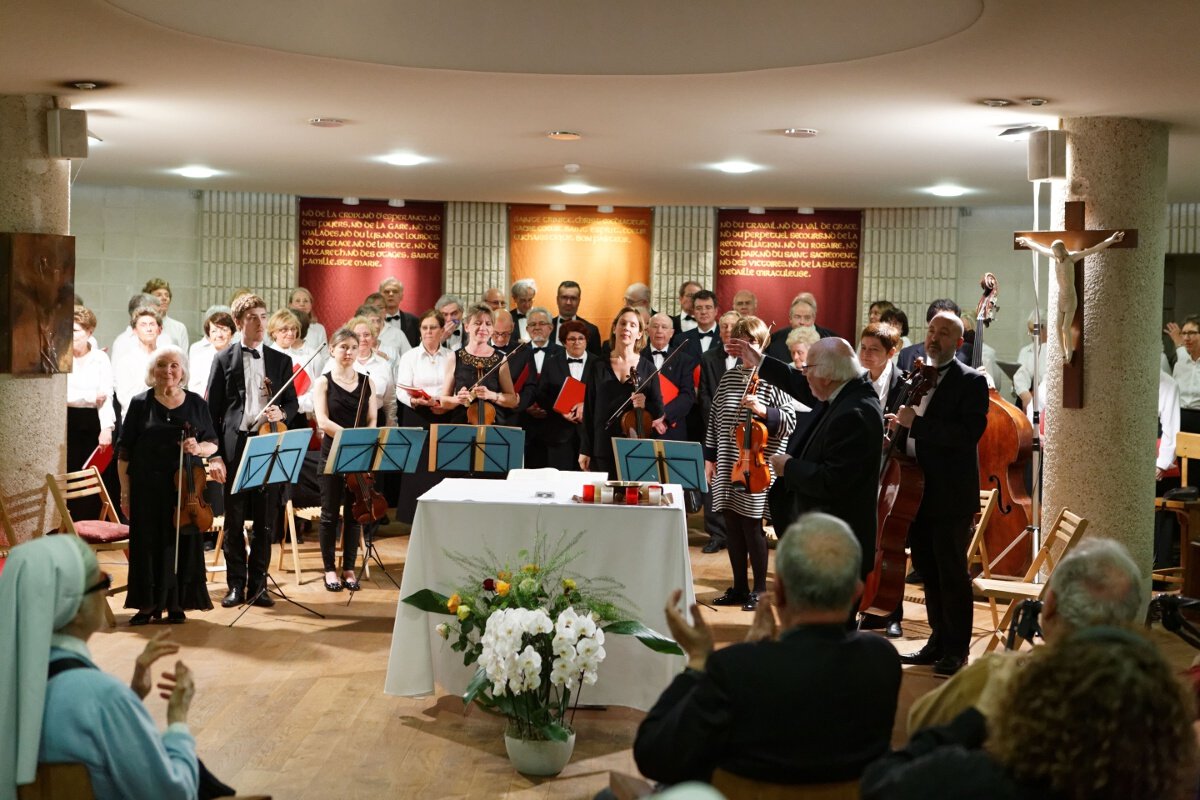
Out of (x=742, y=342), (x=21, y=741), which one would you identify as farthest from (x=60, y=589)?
(x=742, y=342)

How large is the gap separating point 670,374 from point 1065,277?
100 inches

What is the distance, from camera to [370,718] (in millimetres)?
5090

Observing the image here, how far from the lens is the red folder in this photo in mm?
8531

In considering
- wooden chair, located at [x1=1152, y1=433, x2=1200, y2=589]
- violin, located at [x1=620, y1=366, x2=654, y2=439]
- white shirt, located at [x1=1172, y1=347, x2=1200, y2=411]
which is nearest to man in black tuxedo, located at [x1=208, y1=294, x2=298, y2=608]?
violin, located at [x1=620, y1=366, x2=654, y2=439]

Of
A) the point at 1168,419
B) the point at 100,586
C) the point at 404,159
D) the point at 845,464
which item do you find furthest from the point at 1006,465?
the point at 100,586

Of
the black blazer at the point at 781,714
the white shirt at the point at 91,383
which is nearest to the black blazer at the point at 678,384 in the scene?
the white shirt at the point at 91,383

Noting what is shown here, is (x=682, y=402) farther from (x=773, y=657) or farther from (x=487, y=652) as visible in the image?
(x=773, y=657)

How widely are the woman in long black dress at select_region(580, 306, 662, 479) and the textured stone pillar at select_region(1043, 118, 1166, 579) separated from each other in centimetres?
248

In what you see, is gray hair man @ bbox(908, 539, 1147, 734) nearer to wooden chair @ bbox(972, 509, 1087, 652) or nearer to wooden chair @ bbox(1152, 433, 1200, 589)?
wooden chair @ bbox(972, 509, 1087, 652)

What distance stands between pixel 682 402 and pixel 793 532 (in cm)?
568

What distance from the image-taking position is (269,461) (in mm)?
6492

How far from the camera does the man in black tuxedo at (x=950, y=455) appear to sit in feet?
18.4

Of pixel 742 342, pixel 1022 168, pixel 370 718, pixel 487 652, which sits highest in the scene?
pixel 1022 168

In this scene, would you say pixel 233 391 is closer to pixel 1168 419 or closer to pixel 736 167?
pixel 736 167
